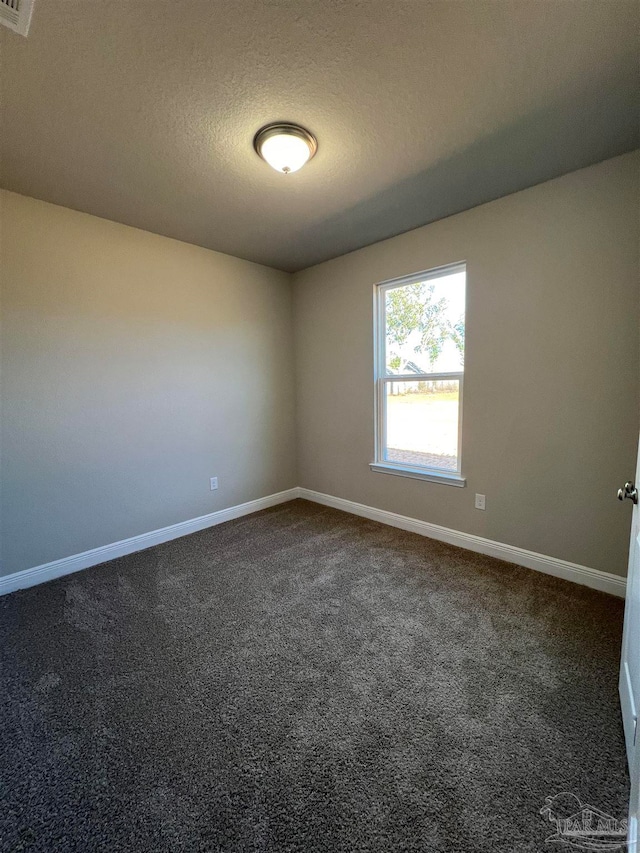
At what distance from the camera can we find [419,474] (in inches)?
121

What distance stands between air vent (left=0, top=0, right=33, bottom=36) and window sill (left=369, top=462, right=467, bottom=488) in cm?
324

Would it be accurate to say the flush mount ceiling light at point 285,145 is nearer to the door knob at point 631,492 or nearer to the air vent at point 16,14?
the air vent at point 16,14

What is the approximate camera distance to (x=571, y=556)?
2312 millimetres

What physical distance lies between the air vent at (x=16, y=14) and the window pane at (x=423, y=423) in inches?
113

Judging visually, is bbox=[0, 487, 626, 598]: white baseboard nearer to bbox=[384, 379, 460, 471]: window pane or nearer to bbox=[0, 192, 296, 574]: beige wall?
bbox=[0, 192, 296, 574]: beige wall

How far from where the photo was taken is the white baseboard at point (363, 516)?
2.27 metres

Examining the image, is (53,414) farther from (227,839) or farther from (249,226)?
(227,839)

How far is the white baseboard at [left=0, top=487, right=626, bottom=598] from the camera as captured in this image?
2273mm

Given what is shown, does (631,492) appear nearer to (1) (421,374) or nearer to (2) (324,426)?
(1) (421,374)

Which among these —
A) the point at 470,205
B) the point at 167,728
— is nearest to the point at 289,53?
the point at 470,205

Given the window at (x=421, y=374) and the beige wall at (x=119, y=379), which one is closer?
the beige wall at (x=119, y=379)

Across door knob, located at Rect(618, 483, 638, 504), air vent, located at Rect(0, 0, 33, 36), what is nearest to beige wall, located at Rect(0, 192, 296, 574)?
air vent, located at Rect(0, 0, 33, 36)

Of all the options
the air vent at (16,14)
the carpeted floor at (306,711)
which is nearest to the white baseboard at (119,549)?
the carpeted floor at (306,711)

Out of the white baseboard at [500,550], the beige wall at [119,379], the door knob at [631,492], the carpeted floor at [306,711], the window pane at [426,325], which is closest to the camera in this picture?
the carpeted floor at [306,711]
